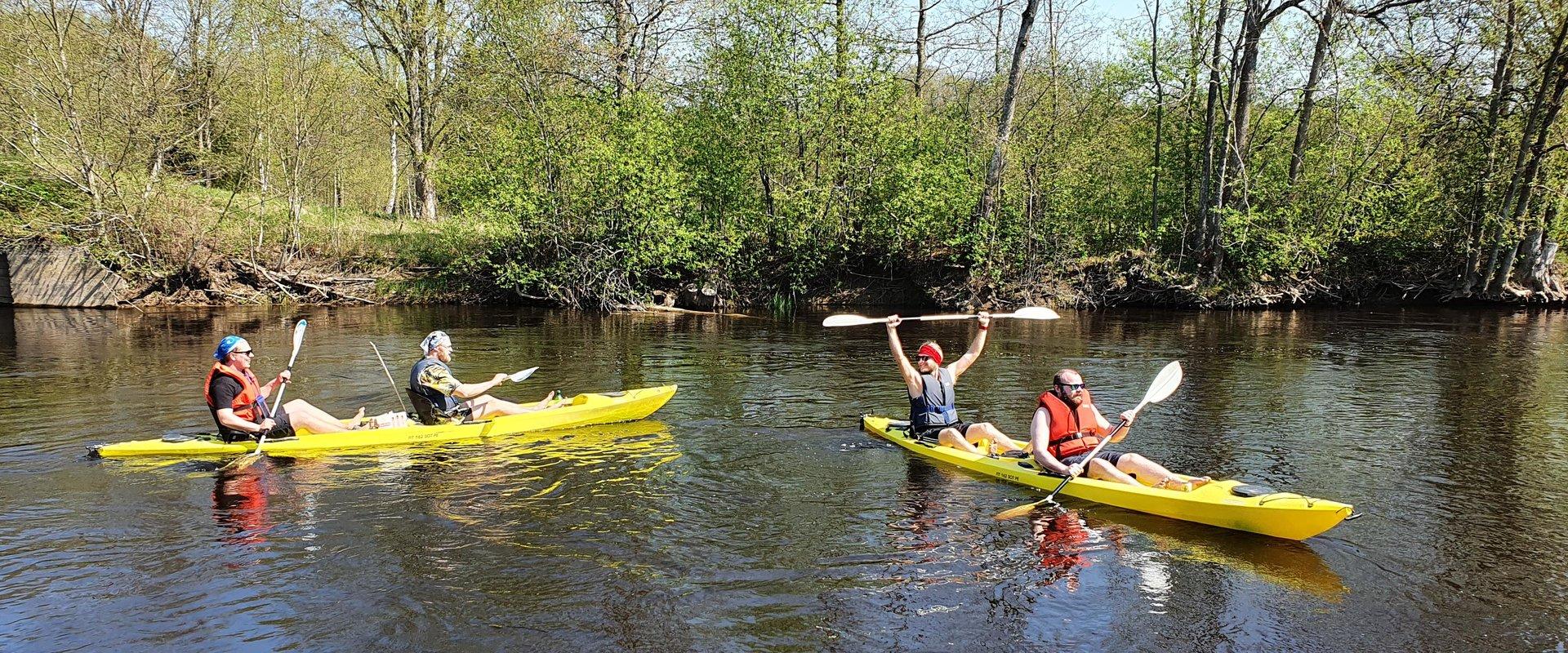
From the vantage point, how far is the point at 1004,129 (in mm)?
22125

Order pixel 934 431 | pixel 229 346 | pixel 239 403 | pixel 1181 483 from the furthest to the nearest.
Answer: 1. pixel 934 431
2. pixel 239 403
3. pixel 229 346
4. pixel 1181 483

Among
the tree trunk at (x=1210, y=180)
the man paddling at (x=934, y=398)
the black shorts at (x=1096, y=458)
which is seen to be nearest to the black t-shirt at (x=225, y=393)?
the man paddling at (x=934, y=398)

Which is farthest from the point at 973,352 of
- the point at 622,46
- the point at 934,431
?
the point at 622,46

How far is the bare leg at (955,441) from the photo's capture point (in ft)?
27.5

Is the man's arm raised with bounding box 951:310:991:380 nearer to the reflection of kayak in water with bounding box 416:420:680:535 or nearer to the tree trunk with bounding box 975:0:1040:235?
the reflection of kayak in water with bounding box 416:420:680:535

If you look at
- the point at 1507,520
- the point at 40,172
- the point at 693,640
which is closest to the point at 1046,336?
the point at 1507,520

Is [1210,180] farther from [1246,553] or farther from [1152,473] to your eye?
[1246,553]

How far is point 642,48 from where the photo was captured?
916 inches

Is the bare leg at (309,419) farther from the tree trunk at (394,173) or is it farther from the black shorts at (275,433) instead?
the tree trunk at (394,173)

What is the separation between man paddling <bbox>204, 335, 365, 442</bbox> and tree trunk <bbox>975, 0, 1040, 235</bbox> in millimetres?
16866

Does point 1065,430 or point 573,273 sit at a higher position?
point 573,273

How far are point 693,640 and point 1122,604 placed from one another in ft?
7.93

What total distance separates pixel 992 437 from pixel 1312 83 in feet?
56.0

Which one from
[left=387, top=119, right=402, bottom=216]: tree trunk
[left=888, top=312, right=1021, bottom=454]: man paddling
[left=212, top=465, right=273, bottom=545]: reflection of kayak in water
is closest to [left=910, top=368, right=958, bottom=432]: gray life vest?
[left=888, top=312, right=1021, bottom=454]: man paddling
